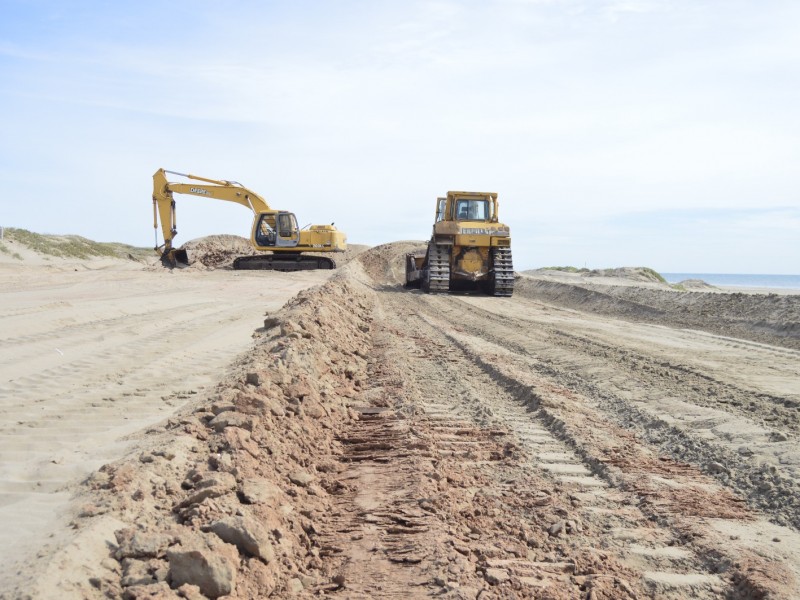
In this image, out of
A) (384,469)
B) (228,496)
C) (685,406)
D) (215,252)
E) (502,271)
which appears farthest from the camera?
(215,252)

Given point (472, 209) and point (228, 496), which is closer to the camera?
point (228, 496)

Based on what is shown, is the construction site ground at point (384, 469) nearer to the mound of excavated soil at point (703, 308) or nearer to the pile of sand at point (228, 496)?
the pile of sand at point (228, 496)

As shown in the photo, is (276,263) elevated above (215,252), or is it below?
below

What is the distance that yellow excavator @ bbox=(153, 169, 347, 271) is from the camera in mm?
30234

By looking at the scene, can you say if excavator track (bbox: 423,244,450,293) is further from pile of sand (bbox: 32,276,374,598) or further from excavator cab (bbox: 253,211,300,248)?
pile of sand (bbox: 32,276,374,598)

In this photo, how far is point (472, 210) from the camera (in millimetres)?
23016

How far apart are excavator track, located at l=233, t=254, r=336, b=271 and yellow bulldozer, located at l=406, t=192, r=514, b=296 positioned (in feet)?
34.8

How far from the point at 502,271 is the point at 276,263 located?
13.1 m

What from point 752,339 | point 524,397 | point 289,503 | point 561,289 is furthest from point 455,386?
point 561,289

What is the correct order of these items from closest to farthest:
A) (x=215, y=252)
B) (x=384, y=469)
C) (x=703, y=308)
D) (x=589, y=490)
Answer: (x=589, y=490)
(x=384, y=469)
(x=703, y=308)
(x=215, y=252)

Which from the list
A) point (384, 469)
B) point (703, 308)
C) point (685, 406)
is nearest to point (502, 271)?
point (703, 308)

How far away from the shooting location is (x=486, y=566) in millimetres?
3658

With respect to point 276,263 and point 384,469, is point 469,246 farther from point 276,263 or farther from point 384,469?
point 384,469

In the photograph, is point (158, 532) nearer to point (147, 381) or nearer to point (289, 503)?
point (289, 503)
